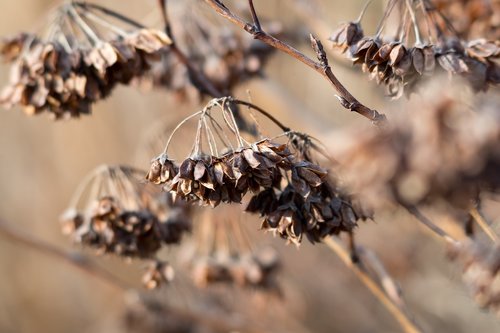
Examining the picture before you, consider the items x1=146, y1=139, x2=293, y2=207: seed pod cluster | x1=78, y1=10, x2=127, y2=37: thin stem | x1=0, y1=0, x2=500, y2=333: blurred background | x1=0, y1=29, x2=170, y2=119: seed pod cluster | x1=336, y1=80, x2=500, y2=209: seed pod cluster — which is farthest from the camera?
x1=0, y1=0, x2=500, y2=333: blurred background

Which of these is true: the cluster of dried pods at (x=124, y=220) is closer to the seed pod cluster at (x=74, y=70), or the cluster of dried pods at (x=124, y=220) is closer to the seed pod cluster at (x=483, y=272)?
the seed pod cluster at (x=74, y=70)

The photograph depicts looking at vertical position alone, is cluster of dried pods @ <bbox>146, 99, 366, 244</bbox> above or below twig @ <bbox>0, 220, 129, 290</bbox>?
below

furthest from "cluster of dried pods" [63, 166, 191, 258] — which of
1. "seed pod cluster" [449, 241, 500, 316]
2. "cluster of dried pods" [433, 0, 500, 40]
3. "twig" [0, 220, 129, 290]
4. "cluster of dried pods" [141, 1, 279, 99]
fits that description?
"cluster of dried pods" [433, 0, 500, 40]

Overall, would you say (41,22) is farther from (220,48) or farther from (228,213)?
(228,213)

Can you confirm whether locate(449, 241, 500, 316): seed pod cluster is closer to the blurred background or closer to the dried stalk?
the dried stalk

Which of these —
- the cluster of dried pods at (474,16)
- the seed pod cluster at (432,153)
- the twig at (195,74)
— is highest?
the twig at (195,74)

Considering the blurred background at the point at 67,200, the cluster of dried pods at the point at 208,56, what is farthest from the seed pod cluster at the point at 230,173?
the blurred background at the point at 67,200

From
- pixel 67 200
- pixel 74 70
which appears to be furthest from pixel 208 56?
pixel 67 200

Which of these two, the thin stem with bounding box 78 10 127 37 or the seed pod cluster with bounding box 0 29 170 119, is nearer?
the seed pod cluster with bounding box 0 29 170 119
